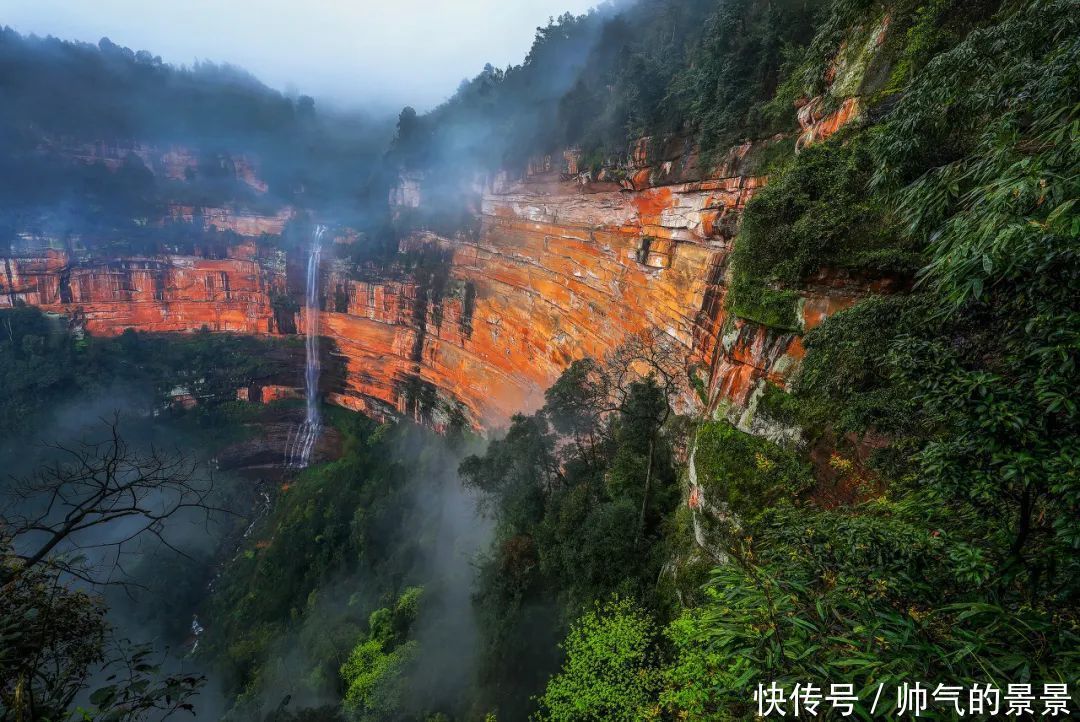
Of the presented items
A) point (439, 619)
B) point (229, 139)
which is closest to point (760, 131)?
point (439, 619)

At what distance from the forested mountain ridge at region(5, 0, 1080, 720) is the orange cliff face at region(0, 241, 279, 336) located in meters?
15.9

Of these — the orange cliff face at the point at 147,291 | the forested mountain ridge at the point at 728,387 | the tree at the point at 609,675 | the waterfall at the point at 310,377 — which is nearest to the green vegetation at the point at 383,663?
the forested mountain ridge at the point at 728,387

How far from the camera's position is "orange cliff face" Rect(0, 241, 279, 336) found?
31.3 meters

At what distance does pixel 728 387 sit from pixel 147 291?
4305 cm

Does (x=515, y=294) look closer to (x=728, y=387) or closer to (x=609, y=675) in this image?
(x=728, y=387)

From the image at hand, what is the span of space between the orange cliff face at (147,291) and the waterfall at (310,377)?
3.45m

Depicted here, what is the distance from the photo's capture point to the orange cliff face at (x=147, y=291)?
3130 cm

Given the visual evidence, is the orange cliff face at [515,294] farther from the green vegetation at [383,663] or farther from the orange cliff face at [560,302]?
the green vegetation at [383,663]

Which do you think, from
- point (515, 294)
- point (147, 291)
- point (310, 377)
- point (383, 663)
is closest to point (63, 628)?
point (383, 663)

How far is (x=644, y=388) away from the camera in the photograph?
1084 centimetres

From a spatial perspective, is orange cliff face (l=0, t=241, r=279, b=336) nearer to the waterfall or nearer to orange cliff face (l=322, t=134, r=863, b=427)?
the waterfall

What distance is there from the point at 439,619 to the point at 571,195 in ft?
56.9

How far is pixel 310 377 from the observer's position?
3497 centimetres

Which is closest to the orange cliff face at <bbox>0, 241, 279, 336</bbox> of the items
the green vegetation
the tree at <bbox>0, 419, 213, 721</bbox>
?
the green vegetation
